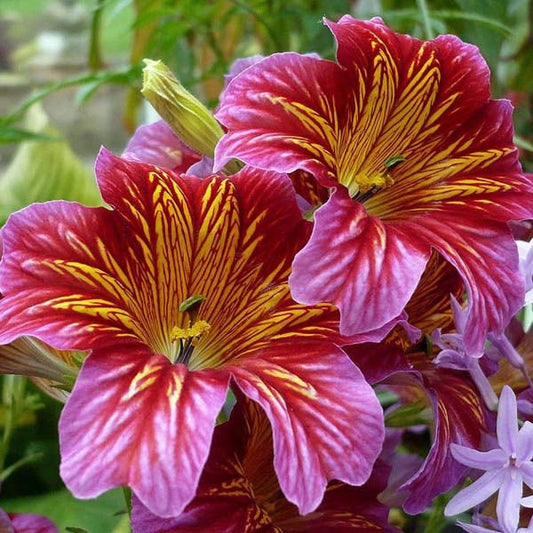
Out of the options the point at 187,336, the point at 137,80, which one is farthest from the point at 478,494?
the point at 137,80

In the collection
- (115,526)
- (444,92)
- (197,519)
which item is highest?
(444,92)

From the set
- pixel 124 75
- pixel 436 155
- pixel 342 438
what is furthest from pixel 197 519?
pixel 124 75

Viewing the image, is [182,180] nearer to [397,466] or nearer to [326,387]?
[326,387]

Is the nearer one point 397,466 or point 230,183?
point 230,183

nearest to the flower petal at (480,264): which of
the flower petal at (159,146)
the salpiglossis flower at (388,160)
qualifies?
the salpiglossis flower at (388,160)

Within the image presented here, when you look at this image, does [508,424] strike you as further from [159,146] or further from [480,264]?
[159,146]

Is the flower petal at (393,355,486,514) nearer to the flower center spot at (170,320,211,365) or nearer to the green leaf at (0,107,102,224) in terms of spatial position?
the flower center spot at (170,320,211,365)
